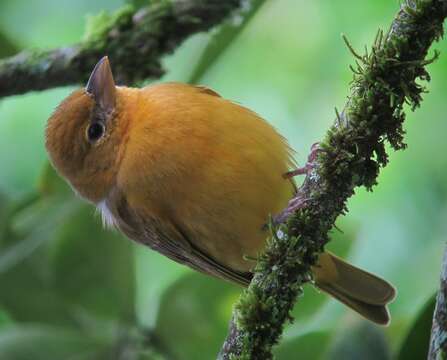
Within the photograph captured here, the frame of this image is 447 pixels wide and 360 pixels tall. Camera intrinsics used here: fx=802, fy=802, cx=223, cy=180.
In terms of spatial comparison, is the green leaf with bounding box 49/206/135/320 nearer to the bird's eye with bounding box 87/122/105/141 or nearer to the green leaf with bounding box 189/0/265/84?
the bird's eye with bounding box 87/122/105/141

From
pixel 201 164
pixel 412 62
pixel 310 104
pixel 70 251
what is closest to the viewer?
pixel 412 62

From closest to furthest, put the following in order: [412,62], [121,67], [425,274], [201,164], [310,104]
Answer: [412,62], [201,164], [121,67], [425,274], [310,104]

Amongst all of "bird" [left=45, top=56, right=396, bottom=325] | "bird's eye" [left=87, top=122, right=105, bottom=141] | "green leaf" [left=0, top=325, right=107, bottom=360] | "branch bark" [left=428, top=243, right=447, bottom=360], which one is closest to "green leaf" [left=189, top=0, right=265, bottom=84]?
"bird" [left=45, top=56, right=396, bottom=325]

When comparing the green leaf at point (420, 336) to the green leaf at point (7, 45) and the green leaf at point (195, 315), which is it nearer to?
the green leaf at point (195, 315)

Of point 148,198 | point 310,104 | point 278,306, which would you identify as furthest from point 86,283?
point 310,104

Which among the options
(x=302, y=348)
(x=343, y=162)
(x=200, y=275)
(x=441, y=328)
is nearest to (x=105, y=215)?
(x=200, y=275)

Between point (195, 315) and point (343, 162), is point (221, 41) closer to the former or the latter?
point (195, 315)

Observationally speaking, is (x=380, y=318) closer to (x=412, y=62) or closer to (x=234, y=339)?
(x=234, y=339)
